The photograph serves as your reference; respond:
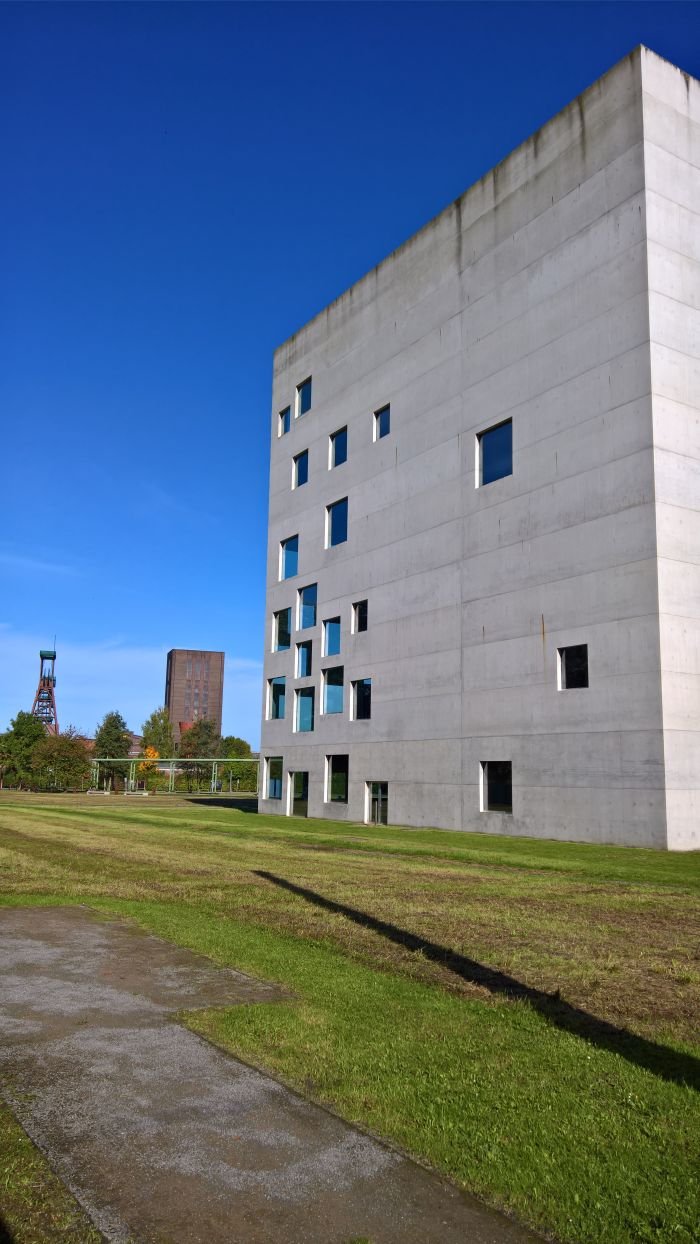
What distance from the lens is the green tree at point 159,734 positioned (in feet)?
458

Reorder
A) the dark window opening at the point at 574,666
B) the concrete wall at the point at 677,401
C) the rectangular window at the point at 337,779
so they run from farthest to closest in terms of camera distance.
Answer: the rectangular window at the point at 337,779 → the dark window opening at the point at 574,666 → the concrete wall at the point at 677,401

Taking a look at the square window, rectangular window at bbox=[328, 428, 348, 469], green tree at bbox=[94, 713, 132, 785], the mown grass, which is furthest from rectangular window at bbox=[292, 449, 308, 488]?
green tree at bbox=[94, 713, 132, 785]

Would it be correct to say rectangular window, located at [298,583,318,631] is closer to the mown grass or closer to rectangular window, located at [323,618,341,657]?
rectangular window, located at [323,618,341,657]

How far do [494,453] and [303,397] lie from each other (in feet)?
58.8

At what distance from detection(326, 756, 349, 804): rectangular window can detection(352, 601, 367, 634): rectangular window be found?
579cm

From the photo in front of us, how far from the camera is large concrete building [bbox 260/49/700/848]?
78.1ft

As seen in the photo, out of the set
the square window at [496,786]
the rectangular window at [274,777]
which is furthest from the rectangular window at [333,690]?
the square window at [496,786]

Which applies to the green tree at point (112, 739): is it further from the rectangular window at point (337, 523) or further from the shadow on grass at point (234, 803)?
the rectangular window at point (337, 523)

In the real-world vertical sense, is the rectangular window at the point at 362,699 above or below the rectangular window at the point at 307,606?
below

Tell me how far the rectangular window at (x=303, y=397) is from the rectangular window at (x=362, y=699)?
15820mm

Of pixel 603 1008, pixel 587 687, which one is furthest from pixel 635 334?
pixel 603 1008

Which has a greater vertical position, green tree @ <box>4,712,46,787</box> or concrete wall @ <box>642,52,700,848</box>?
concrete wall @ <box>642,52,700,848</box>

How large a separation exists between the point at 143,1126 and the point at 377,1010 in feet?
7.85

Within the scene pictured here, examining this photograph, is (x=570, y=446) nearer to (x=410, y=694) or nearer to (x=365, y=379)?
(x=410, y=694)
